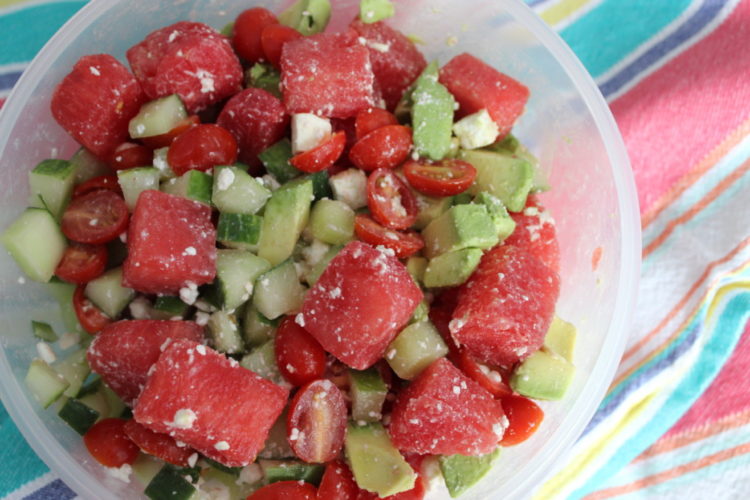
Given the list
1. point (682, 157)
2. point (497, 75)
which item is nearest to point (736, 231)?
point (682, 157)

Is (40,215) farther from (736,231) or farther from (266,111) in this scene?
(736,231)

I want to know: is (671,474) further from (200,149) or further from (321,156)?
(200,149)

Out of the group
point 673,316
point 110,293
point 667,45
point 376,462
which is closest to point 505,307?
point 376,462

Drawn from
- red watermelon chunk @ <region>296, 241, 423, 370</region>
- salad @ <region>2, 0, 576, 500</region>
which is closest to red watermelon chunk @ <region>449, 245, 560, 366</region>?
salad @ <region>2, 0, 576, 500</region>

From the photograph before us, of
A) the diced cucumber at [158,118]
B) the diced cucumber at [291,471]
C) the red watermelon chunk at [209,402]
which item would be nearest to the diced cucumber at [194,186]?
the diced cucumber at [158,118]

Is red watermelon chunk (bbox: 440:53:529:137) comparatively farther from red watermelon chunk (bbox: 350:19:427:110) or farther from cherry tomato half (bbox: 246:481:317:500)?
cherry tomato half (bbox: 246:481:317:500)
